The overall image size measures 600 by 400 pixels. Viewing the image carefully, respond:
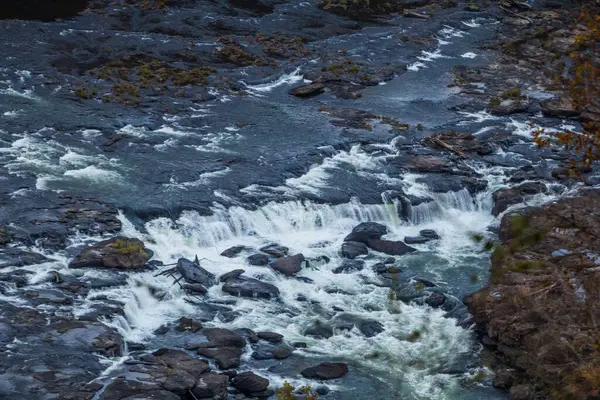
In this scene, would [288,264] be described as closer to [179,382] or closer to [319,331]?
[319,331]

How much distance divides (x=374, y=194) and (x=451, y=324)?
224 inches

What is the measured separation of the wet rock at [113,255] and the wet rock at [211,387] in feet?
13.3

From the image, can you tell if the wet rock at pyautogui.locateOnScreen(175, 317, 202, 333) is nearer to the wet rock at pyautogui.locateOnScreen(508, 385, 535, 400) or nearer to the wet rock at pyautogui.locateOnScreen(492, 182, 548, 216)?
the wet rock at pyautogui.locateOnScreen(508, 385, 535, 400)

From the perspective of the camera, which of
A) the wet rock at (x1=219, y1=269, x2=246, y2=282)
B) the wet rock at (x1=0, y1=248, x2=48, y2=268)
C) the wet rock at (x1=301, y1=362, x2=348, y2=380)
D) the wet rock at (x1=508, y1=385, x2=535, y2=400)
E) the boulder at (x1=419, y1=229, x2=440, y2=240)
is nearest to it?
the wet rock at (x1=508, y1=385, x2=535, y2=400)

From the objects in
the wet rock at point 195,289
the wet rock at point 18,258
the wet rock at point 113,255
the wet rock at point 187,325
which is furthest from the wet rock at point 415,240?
the wet rock at point 18,258

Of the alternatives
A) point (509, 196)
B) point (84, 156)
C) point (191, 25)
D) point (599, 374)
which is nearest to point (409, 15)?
point (191, 25)

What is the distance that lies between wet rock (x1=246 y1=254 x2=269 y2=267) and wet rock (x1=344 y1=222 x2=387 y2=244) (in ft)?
6.94

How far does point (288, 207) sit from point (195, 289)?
423cm

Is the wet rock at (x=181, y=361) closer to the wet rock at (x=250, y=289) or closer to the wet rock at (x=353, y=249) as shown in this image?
the wet rock at (x=250, y=289)

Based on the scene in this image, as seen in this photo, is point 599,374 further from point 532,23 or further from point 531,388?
point 532,23

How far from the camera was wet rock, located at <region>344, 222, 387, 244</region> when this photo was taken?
19859mm

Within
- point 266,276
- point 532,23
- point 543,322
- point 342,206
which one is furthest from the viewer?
point 532,23

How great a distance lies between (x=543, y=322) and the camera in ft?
49.7

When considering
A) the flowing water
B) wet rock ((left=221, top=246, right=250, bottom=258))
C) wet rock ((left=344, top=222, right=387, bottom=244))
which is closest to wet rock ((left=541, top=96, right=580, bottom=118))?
the flowing water
